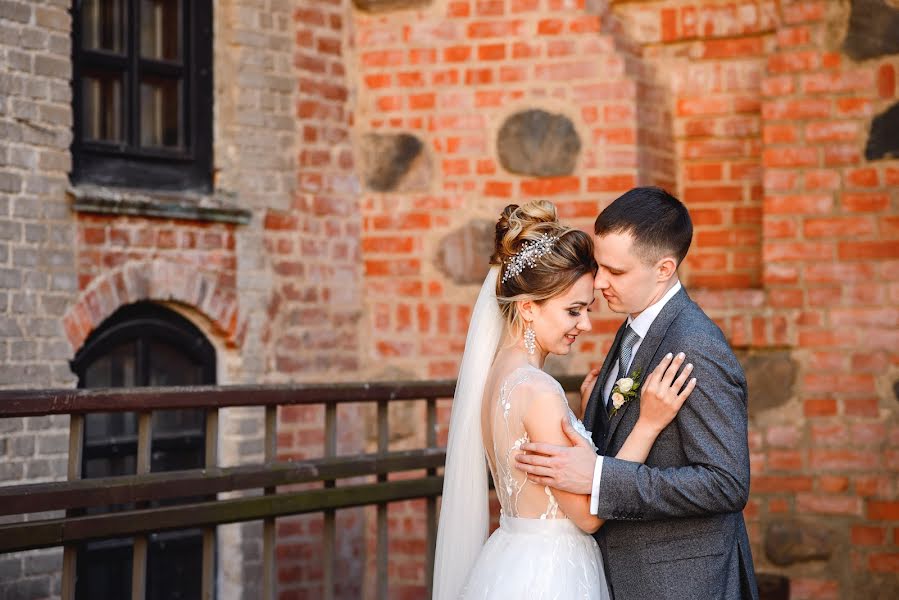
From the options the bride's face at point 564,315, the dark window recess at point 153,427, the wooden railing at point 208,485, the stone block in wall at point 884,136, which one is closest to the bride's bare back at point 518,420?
the bride's face at point 564,315

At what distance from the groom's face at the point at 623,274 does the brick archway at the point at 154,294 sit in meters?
2.73

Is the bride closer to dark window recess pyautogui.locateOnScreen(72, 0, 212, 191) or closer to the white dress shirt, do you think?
the white dress shirt

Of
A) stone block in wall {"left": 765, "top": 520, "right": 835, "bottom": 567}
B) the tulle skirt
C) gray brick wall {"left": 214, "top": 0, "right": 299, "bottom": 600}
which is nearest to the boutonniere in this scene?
the tulle skirt

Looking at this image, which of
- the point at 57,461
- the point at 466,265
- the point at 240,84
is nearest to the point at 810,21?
the point at 466,265

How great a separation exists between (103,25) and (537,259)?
2.95 m

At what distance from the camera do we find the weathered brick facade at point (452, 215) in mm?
5141

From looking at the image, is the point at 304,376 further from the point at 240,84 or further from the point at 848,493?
the point at 848,493

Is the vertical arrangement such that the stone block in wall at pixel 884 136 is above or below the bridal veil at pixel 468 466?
above

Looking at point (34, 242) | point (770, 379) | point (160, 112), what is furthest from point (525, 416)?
point (160, 112)

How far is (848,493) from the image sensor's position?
535cm

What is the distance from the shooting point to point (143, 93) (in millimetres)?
5672

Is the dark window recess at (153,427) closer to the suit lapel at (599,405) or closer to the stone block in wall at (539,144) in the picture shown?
the stone block in wall at (539,144)

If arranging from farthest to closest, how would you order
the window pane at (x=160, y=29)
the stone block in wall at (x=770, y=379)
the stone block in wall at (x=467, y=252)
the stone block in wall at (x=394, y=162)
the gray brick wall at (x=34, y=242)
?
the stone block in wall at (x=394, y=162), the stone block in wall at (x=467, y=252), the window pane at (x=160, y=29), the stone block in wall at (x=770, y=379), the gray brick wall at (x=34, y=242)

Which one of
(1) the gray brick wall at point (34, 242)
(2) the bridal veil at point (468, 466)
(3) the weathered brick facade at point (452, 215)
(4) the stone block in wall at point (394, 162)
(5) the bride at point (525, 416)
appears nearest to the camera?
(5) the bride at point (525, 416)
